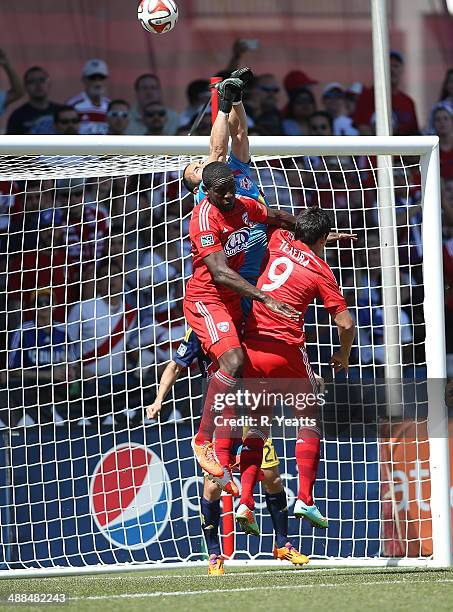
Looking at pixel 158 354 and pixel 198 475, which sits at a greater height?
pixel 158 354

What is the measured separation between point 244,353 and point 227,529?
68.4 inches

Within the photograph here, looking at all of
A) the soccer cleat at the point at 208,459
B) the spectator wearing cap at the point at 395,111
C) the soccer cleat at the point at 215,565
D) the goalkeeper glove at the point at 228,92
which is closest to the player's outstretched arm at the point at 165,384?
the soccer cleat at the point at 208,459

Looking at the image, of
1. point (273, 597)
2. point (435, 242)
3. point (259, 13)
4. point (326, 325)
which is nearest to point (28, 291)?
point (326, 325)

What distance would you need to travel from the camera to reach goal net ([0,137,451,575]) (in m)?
8.35

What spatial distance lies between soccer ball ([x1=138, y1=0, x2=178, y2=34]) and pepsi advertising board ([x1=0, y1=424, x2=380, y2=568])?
2898mm

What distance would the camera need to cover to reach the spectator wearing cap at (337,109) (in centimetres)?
1171

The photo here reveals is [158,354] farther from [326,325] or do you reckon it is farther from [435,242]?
[435,242]

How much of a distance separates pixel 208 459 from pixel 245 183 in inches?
69.1

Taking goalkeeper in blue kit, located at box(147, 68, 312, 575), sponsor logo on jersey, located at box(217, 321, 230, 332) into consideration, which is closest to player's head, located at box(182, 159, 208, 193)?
goalkeeper in blue kit, located at box(147, 68, 312, 575)

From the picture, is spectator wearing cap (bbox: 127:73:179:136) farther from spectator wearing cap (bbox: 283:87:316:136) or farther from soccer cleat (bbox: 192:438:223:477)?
soccer cleat (bbox: 192:438:223:477)

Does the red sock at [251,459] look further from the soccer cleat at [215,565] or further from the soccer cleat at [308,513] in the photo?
the soccer cleat at [215,565]

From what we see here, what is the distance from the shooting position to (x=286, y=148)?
25.0 ft

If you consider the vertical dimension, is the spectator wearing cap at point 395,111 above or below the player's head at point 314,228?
above

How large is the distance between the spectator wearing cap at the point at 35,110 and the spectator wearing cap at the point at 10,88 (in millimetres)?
79
